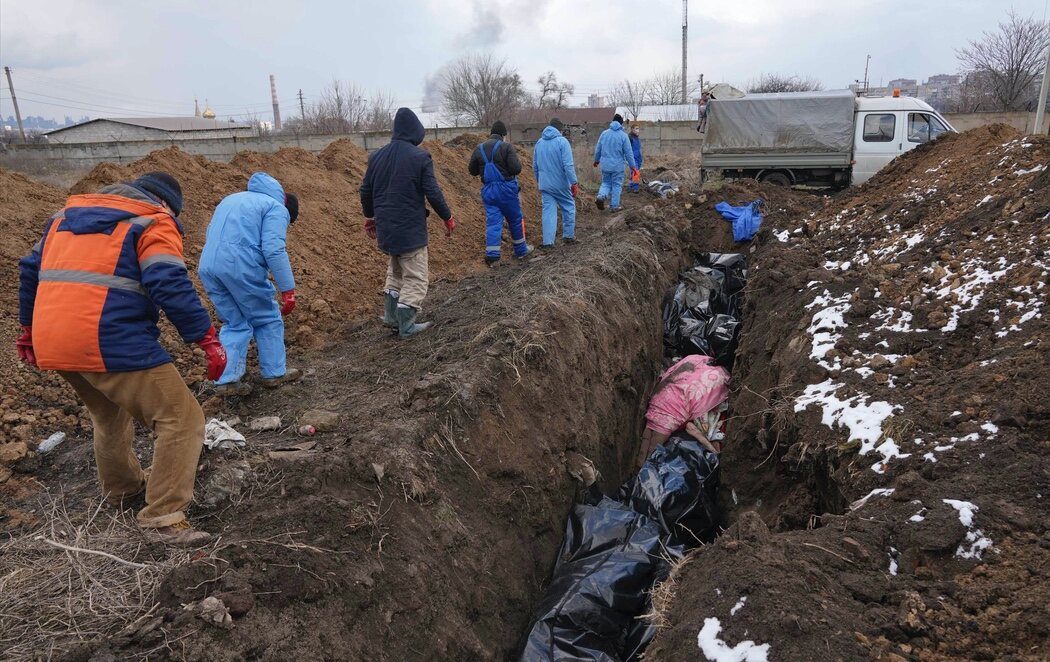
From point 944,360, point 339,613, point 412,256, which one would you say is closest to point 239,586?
point 339,613

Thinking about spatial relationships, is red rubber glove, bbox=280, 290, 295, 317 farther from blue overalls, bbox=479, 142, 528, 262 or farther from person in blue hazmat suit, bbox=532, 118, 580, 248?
person in blue hazmat suit, bbox=532, 118, 580, 248

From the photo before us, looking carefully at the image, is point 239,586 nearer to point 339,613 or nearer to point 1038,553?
point 339,613

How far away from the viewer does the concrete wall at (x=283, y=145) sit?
61.5 ft

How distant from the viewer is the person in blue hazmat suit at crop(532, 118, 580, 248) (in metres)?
8.32

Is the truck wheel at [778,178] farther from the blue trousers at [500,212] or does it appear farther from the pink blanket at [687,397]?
the pink blanket at [687,397]

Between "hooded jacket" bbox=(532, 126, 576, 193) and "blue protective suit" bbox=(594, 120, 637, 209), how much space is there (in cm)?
284

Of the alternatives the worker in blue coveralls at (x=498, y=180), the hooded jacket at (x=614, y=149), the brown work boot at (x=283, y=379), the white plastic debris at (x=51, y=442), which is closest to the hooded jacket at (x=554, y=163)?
the worker in blue coveralls at (x=498, y=180)

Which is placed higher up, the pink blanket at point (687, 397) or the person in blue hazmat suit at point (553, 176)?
the person in blue hazmat suit at point (553, 176)

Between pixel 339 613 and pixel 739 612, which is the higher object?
pixel 739 612

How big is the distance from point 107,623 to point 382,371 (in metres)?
2.58

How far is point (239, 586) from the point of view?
232 centimetres

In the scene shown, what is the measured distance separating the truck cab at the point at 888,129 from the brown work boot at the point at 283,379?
12.2m

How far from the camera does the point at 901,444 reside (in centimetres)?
291

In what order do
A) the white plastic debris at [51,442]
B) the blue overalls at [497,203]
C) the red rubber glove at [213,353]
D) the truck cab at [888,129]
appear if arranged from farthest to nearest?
the truck cab at [888,129] < the blue overalls at [497,203] < the white plastic debris at [51,442] < the red rubber glove at [213,353]
